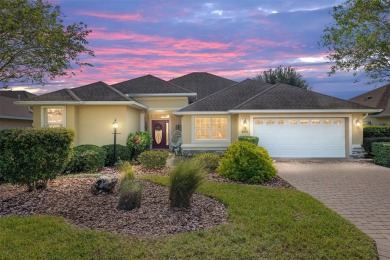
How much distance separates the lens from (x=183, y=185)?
6.48m

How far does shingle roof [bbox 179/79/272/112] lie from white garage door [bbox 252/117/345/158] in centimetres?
243

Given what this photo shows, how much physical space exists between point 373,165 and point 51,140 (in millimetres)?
13905

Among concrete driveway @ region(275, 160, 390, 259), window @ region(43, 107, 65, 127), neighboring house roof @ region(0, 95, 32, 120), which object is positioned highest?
neighboring house roof @ region(0, 95, 32, 120)

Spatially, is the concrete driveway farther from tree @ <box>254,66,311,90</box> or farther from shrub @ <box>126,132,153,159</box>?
tree @ <box>254,66,311,90</box>

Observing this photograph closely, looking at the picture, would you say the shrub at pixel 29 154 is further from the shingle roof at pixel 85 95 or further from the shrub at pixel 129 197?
the shingle roof at pixel 85 95

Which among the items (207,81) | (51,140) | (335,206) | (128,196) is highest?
(207,81)


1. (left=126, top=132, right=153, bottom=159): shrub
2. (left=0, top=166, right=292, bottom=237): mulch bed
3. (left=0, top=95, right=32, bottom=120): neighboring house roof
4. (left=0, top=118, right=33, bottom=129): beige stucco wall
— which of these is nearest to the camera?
(left=0, top=166, right=292, bottom=237): mulch bed

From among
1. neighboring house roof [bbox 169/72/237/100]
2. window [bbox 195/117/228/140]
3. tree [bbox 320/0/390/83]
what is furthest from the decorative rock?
neighboring house roof [bbox 169/72/237/100]

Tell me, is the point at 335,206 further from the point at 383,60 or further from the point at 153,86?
the point at 153,86

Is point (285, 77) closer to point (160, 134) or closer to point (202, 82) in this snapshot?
point (202, 82)

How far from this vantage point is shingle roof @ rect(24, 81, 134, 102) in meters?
16.7

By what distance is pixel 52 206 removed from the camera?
679 cm

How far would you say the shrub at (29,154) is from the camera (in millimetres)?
7629

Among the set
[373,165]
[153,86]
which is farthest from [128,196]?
[153,86]
